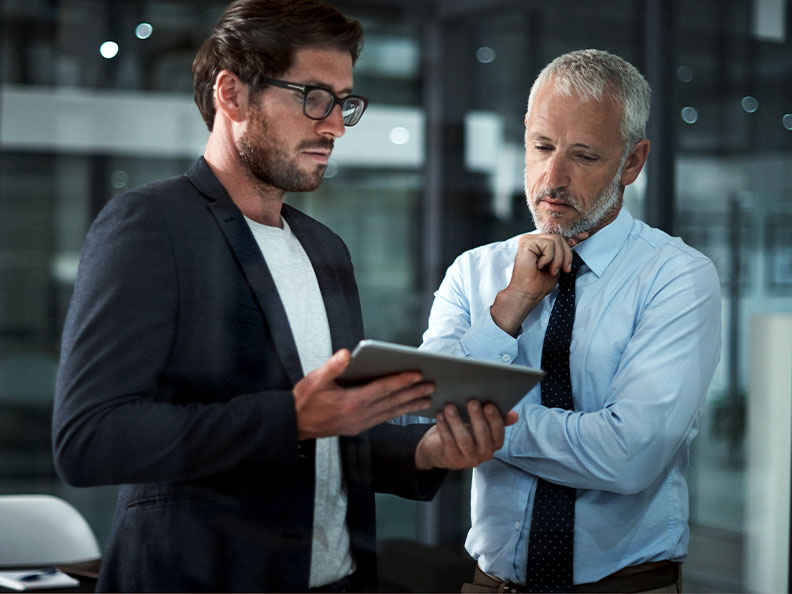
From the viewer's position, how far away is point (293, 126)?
141 centimetres

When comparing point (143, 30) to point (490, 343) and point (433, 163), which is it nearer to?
point (433, 163)

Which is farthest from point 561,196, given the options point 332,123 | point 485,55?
point 485,55

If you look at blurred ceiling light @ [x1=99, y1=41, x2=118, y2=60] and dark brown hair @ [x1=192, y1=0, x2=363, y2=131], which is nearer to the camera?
dark brown hair @ [x1=192, y1=0, x2=363, y2=131]

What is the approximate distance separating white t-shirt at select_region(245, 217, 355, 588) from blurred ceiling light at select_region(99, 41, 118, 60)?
11.3 ft

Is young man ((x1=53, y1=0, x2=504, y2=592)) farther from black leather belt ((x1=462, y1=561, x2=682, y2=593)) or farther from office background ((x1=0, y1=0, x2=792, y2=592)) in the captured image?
black leather belt ((x1=462, y1=561, x2=682, y2=593))

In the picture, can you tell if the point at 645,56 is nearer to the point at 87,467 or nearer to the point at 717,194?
the point at 717,194

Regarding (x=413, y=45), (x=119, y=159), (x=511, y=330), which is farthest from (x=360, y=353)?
(x=119, y=159)

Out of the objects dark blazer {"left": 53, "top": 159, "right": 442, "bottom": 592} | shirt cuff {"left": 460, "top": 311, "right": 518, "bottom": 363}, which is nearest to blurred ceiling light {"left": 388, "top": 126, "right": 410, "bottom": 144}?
shirt cuff {"left": 460, "top": 311, "right": 518, "bottom": 363}

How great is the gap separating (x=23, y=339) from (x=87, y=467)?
3422mm

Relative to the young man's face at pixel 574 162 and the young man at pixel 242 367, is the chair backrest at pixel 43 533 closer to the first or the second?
the young man at pixel 242 367

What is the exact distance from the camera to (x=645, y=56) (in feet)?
9.16

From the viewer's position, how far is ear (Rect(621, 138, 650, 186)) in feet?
6.03

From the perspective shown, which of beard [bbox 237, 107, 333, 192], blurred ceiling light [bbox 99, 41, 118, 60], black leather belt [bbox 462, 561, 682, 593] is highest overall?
blurred ceiling light [bbox 99, 41, 118, 60]

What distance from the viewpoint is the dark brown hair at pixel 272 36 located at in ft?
4.67
